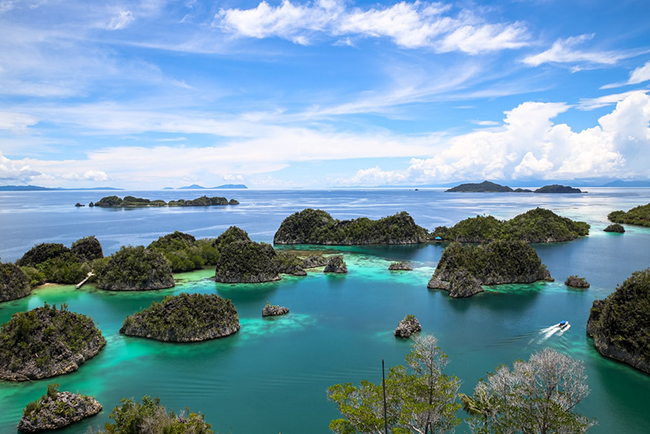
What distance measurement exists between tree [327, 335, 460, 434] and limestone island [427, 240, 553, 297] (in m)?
33.2

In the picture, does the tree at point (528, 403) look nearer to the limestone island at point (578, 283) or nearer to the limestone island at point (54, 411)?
the limestone island at point (54, 411)

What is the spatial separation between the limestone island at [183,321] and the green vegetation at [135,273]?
1568 centimetres

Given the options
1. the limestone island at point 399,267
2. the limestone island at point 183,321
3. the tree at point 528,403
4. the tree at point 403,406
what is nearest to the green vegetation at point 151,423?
the tree at point 403,406

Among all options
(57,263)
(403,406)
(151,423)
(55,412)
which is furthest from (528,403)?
(57,263)

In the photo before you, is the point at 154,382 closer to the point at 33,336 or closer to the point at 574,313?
the point at 33,336

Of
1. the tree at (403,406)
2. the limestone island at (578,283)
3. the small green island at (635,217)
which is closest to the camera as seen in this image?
the tree at (403,406)

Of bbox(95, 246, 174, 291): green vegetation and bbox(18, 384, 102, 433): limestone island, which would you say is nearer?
bbox(18, 384, 102, 433): limestone island

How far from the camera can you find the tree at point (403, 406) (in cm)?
1780

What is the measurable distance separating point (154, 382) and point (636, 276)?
35.7 m

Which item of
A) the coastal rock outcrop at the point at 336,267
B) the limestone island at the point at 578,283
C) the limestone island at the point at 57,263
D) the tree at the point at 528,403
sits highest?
the limestone island at the point at 57,263

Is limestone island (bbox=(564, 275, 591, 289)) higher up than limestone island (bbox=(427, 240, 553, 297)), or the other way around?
limestone island (bbox=(427, 240, 553, 297))

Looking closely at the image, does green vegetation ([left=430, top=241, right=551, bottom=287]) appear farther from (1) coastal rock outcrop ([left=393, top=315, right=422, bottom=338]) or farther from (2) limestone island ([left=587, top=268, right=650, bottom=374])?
(2) limestone island ([left=587, top=268, right=650, bottom=374])

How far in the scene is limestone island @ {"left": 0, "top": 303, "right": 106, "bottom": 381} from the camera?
27.0 metres

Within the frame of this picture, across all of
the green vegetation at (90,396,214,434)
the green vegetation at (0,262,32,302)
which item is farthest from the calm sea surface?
the green vegetation at (90,396,214,434)
